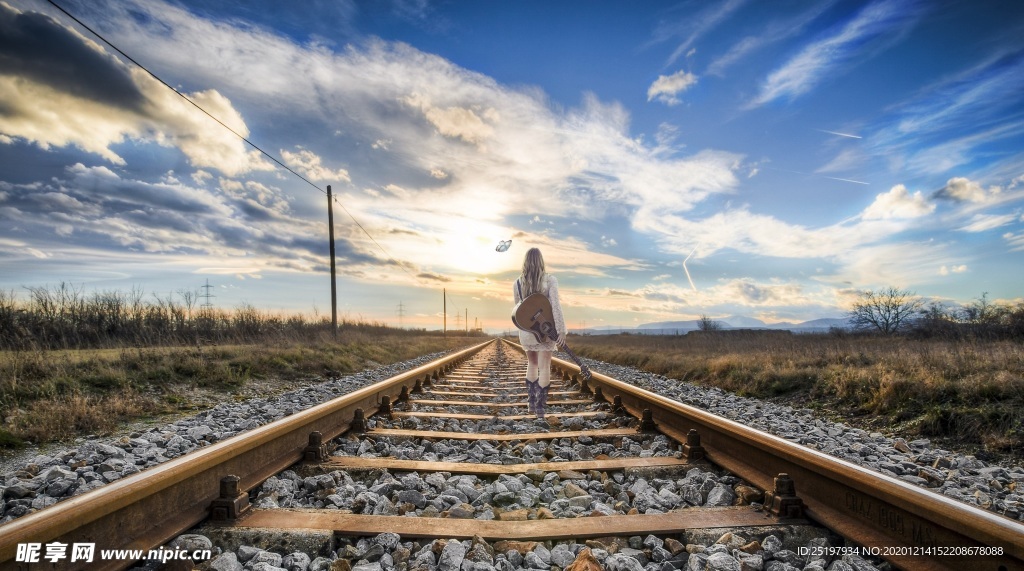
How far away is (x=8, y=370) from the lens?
6.52m

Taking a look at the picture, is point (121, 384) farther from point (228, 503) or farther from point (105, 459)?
point (228, 503)

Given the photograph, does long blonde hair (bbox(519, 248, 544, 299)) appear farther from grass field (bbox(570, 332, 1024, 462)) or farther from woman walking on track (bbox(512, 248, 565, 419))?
grass field (bbox(570, 332, 1024, 462))

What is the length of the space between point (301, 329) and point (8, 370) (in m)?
12.2

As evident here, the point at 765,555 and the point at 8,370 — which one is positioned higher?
the point at 8,370

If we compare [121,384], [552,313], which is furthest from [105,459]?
[121,384]

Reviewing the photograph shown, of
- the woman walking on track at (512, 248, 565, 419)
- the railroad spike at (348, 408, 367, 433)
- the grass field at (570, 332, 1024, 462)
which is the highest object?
the woman walking on track at (512, 248, 565, 419)

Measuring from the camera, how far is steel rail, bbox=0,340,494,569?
1.72 meters

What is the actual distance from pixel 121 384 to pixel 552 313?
6221mm

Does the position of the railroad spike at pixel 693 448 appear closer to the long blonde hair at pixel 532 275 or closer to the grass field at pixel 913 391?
the long blonde hair at pixel 532 275

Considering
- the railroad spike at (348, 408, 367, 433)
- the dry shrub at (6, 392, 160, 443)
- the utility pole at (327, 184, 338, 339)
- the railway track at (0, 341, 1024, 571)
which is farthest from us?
the utility pole at (327, 184, 338, 339)

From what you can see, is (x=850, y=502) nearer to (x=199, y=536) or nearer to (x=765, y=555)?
(x=765, y=555)

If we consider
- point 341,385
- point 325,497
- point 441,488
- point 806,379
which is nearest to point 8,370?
point 341,385

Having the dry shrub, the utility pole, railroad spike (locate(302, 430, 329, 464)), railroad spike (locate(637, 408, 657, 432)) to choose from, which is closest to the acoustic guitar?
railroad spike (locate(637, 408, 657, 432))

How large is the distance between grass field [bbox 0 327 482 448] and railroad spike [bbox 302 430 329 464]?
319 centimetres
